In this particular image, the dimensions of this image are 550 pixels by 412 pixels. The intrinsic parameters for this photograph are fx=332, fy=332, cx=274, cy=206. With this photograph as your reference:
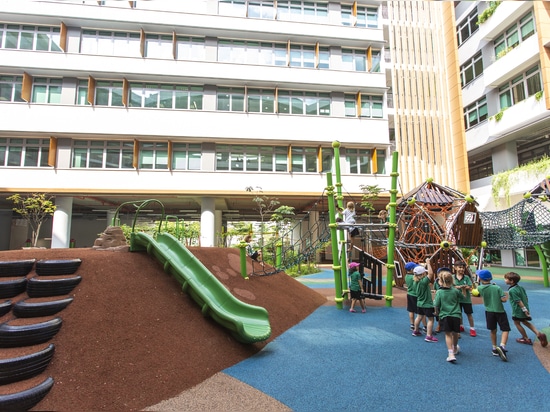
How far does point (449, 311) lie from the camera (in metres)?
5.05

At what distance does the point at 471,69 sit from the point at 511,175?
955 centimetres

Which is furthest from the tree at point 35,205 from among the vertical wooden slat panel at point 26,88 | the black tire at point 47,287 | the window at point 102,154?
the black tire at point 47,287

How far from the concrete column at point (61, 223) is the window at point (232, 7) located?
1449 centimetres

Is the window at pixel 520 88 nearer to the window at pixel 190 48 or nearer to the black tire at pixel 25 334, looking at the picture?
the window at pixel 190 48

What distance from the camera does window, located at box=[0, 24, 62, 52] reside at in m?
18.5

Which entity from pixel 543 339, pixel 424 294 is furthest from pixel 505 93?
pixel 424 294

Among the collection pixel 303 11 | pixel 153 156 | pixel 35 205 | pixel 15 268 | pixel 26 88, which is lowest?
pixel 15 268

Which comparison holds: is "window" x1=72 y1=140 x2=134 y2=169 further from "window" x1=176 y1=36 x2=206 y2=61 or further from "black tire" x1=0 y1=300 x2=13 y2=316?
"black tire" x1=0 y1=300 x2=13 y2=316

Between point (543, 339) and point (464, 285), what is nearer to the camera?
point (543, 339)

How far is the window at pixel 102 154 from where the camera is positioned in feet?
60.1

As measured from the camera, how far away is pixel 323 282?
46.8 feet

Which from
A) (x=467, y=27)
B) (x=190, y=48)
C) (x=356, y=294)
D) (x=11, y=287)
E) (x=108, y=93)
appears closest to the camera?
(x=11, y=287)

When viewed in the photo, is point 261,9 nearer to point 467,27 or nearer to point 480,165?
point 467,27

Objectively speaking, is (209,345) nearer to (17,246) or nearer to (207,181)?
(207,181)
